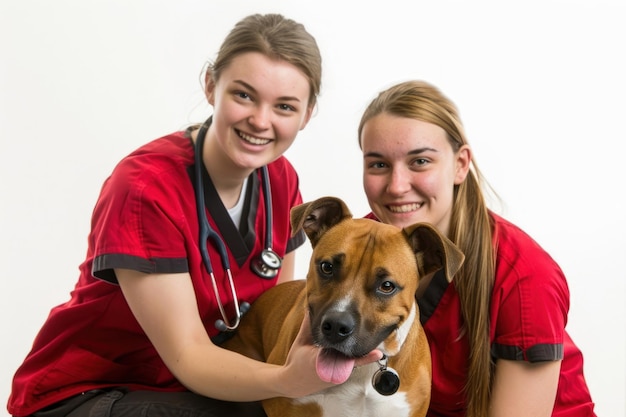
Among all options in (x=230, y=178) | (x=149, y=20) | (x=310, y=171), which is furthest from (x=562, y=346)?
(x=149, y=20)

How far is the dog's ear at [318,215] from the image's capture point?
137 inches

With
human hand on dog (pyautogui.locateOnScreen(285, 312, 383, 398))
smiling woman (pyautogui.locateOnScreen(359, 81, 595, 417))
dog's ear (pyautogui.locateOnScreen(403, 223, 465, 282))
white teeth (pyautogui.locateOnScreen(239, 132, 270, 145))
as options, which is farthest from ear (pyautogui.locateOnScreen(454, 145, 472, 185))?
human hand on dog (pyautogui.locateOnScreen(285, 312, 383, 398))

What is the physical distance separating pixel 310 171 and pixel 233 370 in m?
2.37

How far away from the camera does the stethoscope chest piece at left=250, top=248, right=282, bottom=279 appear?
13.6 ft

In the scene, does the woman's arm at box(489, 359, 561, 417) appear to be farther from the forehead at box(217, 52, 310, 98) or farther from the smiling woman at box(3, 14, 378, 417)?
the forehead at box(217, 52, 310, 98)

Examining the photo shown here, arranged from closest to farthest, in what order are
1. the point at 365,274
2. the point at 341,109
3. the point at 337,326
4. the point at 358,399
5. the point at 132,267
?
1. the point at 337,326
2. the point at 365,274
3. the point at 358,399
4. the point at 132,267
5. the point at 341,109

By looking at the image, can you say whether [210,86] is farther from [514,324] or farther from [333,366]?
[514,324]

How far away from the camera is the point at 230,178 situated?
4043 mm

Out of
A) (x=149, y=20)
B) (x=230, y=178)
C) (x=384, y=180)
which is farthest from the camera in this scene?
(x=149, y=20)

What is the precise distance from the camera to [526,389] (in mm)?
3615

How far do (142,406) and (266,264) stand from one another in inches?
33.9

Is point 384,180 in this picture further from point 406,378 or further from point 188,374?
point 188,374

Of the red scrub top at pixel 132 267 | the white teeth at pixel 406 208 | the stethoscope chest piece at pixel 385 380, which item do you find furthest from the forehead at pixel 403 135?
the stethoscope chest piece at pixel 385 380

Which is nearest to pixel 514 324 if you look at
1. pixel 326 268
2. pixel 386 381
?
pixel 386 381
